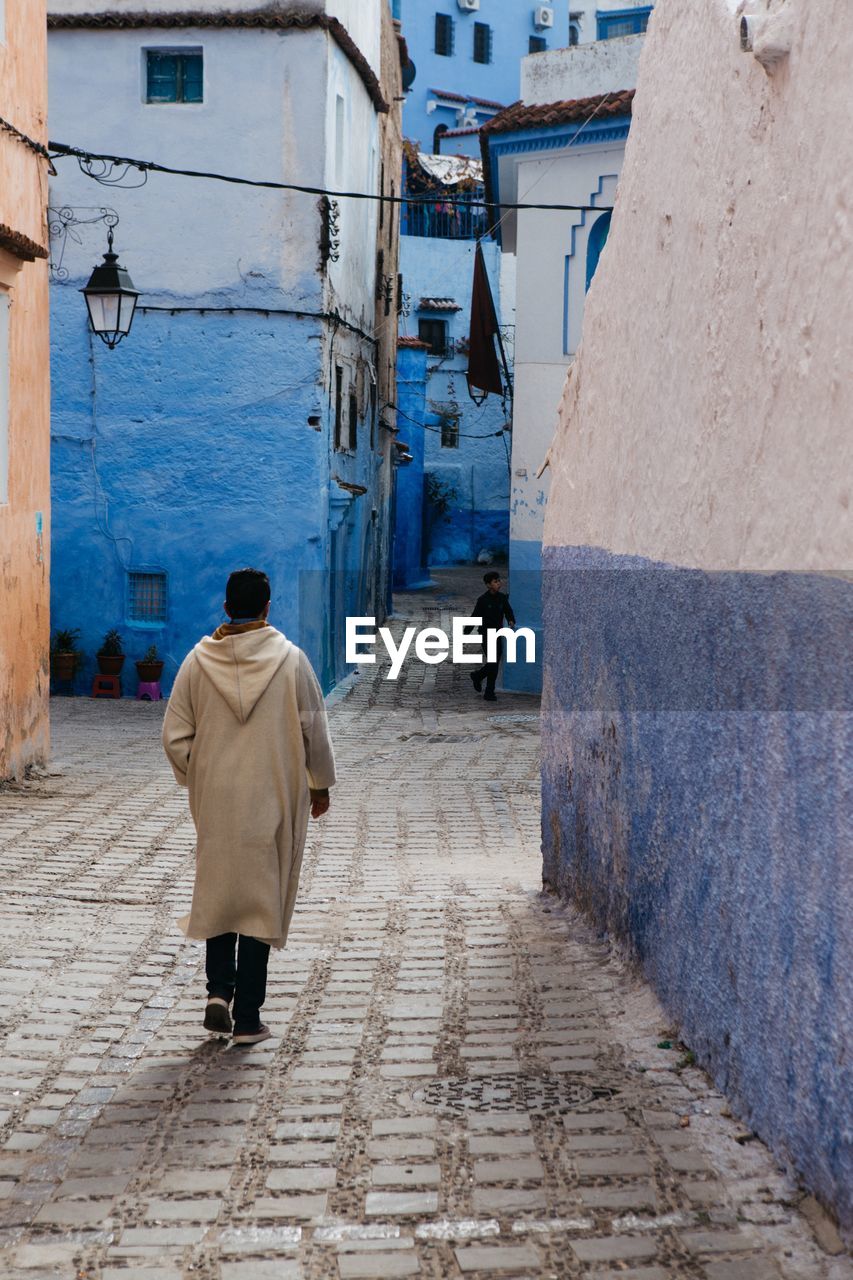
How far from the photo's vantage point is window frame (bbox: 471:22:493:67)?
49.8 meters

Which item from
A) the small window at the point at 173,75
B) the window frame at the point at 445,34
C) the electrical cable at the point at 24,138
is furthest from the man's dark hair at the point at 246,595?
the window frame at the point at 445,34

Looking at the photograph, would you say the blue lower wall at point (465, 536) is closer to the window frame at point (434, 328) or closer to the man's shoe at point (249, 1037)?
the window frame at point (434, 328)

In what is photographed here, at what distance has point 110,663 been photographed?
59.8 feet

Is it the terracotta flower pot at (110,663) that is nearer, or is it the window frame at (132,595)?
the terracotta flower pot at (110,663)

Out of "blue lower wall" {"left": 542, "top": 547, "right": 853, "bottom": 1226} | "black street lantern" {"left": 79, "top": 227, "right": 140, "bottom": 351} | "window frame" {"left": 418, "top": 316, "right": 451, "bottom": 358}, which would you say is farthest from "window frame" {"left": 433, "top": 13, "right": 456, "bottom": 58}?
"blue lower wall" {"left": 542, "top": 547, "right": 853, "bottom": 1226}

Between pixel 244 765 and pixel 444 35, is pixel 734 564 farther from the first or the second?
pixel 444 35

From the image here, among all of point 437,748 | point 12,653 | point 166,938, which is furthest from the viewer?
point 437,748

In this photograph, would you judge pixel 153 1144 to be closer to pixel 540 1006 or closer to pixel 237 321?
pixel 540 1006

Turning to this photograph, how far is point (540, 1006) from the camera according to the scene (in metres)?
5.55

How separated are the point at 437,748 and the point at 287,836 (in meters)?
10.0

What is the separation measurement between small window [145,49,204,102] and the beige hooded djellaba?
14623 millimetres

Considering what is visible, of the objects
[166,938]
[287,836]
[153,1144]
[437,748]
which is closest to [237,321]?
[437,748]

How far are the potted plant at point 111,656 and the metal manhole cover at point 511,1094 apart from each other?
14.1 m

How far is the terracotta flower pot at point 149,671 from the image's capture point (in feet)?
59.7
